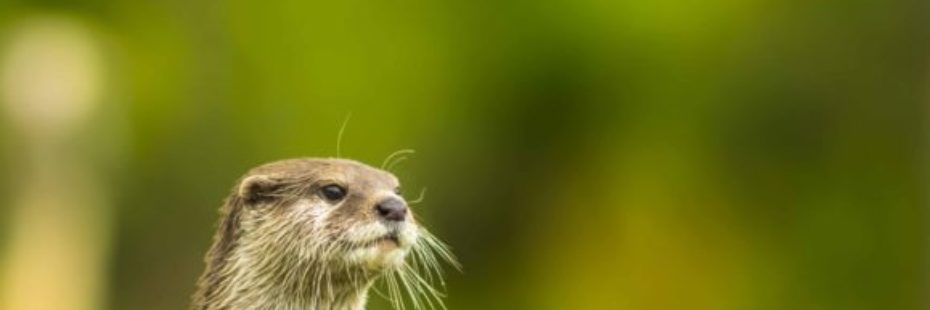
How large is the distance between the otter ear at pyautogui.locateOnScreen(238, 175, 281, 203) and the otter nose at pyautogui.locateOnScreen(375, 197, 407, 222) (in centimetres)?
25

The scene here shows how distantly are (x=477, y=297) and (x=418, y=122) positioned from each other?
818mm

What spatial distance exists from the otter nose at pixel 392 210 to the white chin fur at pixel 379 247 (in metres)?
0.02

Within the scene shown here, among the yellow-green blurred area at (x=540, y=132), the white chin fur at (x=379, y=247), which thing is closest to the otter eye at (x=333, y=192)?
the white chin fur at (x=379, y=247)

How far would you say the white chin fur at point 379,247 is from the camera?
698cm

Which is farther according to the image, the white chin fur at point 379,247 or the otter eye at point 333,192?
the otter eye at point 333,192

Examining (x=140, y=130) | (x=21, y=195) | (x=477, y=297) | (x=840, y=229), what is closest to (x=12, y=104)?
(x=21, y=195)

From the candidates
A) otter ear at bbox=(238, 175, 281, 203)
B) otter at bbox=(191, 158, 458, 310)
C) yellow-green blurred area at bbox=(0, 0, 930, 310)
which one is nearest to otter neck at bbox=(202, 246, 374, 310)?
otter at bbox=(191, 158, 458, 310)

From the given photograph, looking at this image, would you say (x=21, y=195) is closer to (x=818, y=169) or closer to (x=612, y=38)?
(x=612, y=38)

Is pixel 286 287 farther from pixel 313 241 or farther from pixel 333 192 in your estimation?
pixel 333 192

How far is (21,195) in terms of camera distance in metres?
14.7

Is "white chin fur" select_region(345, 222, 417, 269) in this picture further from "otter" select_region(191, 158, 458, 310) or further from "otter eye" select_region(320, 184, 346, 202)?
"otter eye" select_region(320, 184, 346, 202)

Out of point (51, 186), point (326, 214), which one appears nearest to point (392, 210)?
point (326, 214)

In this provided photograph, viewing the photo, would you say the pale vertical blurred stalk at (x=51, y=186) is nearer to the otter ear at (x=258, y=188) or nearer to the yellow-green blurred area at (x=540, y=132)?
the yellow-green blurred area at (x=540, y=132)

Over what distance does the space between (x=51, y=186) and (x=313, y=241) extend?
7392 millimetres
